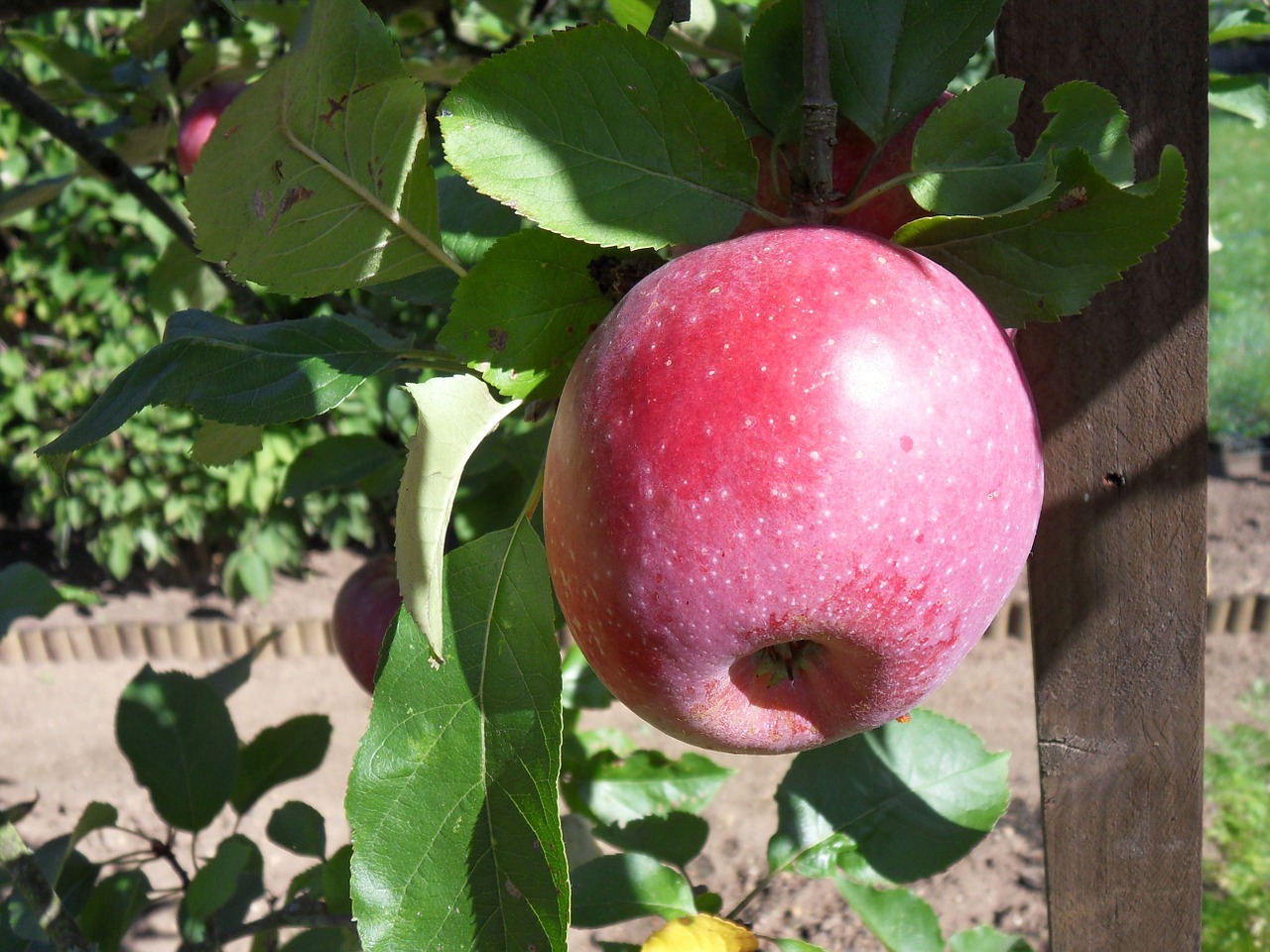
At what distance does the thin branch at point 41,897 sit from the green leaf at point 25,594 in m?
0.31

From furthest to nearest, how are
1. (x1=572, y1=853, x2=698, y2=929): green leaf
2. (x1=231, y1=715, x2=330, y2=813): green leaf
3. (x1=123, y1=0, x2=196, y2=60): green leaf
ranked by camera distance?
(x1=123, y1=0, x2=196, y2=60): green leaf < (x1=231, y1=715, x2=330, y2=813): green leaf < (x1=572, y1=853, x2=698, y2=929): green leaf

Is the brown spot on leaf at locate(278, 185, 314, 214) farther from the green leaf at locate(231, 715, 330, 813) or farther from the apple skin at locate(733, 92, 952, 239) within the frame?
the green leaf at locate(231, 715, 330, 813)

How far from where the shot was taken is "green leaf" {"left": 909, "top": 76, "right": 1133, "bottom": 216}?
0.59 meters

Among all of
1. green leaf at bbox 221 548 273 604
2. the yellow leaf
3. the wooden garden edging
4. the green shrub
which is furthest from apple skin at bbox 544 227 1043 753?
green leaf at bbox 221 548 273 604

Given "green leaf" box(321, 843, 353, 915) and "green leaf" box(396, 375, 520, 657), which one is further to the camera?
"green leaf" box(321, 843, 353, 915)

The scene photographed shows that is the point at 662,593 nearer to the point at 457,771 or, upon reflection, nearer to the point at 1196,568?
the point at 457,771

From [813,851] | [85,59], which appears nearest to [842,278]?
[813,851]

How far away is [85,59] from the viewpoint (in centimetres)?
154

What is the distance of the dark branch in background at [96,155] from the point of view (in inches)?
48.6

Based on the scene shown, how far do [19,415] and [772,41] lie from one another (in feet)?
13.3

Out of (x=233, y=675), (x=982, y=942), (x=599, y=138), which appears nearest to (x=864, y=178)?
(x=599, y=138)

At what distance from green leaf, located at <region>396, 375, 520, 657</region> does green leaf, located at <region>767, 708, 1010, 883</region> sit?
0.55 meters

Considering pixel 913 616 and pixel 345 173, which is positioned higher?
pixel 345 173

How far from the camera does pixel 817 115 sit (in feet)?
2.00
